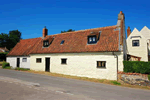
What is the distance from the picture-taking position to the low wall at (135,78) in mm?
12916

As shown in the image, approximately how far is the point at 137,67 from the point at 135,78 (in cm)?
123

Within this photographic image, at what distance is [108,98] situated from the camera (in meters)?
7.91

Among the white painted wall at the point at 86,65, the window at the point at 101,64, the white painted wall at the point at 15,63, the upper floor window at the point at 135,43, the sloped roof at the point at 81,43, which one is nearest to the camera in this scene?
the white painted wall at the point at 86,65

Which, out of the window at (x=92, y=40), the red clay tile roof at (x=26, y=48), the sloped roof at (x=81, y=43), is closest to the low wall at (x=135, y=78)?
the sloped roof at (x=81, y=43)

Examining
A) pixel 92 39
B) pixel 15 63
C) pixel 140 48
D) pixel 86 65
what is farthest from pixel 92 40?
pixel 15 63

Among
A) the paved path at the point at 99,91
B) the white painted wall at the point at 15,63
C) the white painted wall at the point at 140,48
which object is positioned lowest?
the paved path at the point at 99,91

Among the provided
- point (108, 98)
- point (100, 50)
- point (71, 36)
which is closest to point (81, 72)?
point (100, 50)

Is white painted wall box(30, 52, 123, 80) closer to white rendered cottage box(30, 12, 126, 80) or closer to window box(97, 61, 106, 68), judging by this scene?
white rendered cottage box(30, 12, 126, 80)

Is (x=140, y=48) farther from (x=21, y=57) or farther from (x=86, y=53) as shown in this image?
(x=21, y=57)

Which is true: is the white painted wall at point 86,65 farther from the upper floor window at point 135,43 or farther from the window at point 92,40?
the upper floor window at point 135,43

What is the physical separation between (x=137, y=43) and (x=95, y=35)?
37.7 feet

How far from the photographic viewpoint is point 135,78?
13.4 meters

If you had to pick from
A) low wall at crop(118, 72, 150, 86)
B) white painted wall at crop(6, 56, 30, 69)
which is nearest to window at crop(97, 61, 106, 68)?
low wall at crop(118, 72, 150, 86)

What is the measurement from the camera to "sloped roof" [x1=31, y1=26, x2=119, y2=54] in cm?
1705
